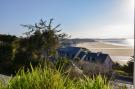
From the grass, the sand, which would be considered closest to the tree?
the sand

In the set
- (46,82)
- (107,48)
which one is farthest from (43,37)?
(46,82)

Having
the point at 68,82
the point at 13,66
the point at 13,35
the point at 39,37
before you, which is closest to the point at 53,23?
the point at 39,37

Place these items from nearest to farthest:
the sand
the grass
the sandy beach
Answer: the grass → the sandy beach → the sand

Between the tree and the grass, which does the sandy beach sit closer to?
the tree

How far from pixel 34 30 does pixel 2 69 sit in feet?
9.04

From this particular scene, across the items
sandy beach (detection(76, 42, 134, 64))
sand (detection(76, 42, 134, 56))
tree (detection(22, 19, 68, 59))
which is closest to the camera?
tree (detection(22, 19, 68, 59))

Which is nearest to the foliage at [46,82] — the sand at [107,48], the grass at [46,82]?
the grass at [46,82]

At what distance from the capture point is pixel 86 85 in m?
2.83

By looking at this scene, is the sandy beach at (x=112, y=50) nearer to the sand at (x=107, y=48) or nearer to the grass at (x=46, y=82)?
the sand at (x=107, y=48)

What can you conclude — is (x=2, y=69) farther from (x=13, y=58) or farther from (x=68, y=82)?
(x=68, y=82)

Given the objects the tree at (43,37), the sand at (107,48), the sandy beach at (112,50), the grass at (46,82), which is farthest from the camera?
the sand at (107,48)

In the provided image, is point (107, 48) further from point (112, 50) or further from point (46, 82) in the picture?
point (46, 82)

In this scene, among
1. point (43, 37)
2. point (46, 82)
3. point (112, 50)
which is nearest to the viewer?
point (46, 82)

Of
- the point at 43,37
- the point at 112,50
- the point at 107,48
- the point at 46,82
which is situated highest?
the point at 43,37
